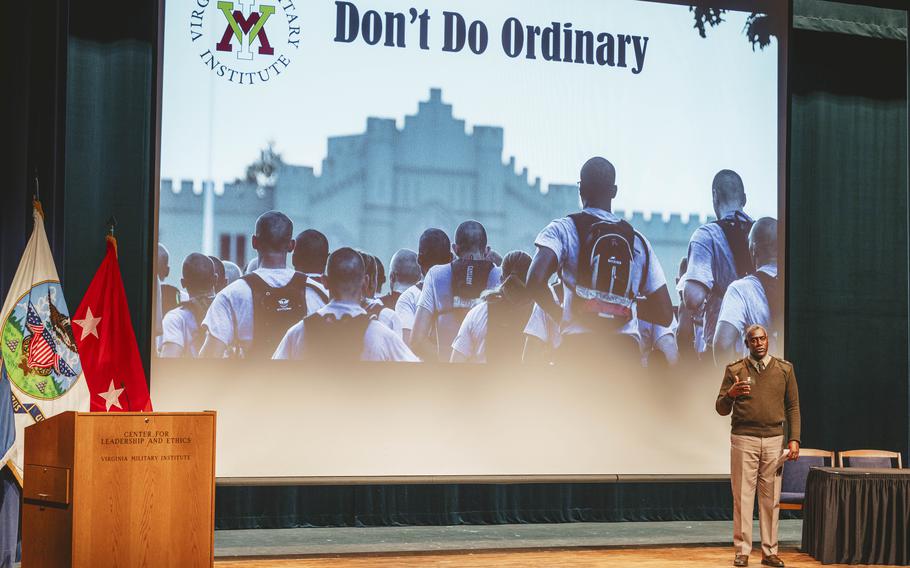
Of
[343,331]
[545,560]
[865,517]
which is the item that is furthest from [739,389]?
[343,331]

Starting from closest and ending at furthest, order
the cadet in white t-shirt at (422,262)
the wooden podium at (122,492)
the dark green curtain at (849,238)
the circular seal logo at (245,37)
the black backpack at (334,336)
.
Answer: the wooden podium at (122,492) → the circular seal logo at (245,37) → the black backpack at (334,336) → the cadet in white t-shirt at (422,262) → the dark green curtain at (849,238)

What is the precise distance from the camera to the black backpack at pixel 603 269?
306 inches

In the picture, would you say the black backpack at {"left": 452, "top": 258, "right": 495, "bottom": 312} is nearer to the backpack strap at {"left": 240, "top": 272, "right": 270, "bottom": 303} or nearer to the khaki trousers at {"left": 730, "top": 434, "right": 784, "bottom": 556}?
the backpack strap at {"left": 240, "top": 272, "right": 270, "bottom": 303}

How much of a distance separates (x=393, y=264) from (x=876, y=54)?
15.2 feet

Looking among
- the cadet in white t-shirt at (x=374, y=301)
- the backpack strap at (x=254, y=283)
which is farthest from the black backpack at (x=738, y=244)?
the backpack strap at (x=254, y=283)

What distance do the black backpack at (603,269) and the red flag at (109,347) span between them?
3.50 meters

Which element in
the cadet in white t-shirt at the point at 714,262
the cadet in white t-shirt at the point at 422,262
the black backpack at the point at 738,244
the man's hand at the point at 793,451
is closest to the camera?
the man's hand at the point at 793,451

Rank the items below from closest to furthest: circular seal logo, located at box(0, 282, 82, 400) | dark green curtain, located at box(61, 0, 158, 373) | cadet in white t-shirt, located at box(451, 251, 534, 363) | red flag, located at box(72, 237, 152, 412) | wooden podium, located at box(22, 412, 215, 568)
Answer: wooden podium, located at box(22, 412, 215, 568) → red flag, located at box(72, 237, 152, 412) → circular seal logo, located at box(0, 282, 82, 400) → dark green curtain, located at box(61, 0, 158, 373) → cadet in white t-shirt, located at box(451, 251, 534, 363)

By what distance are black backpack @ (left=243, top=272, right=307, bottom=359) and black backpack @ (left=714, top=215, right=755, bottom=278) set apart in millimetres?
3284

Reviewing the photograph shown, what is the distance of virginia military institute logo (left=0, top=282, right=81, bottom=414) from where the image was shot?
5531 millimetres

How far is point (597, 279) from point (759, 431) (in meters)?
2.04

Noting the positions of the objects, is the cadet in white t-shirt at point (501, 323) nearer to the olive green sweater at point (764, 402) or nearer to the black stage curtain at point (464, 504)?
the black stage curtain at point (464, 504)

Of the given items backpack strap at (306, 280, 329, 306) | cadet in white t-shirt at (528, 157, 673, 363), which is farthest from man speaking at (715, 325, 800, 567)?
backpack strap at (306, 280, 329, 306)

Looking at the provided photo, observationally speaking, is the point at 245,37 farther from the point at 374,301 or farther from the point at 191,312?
the point at 374,301
